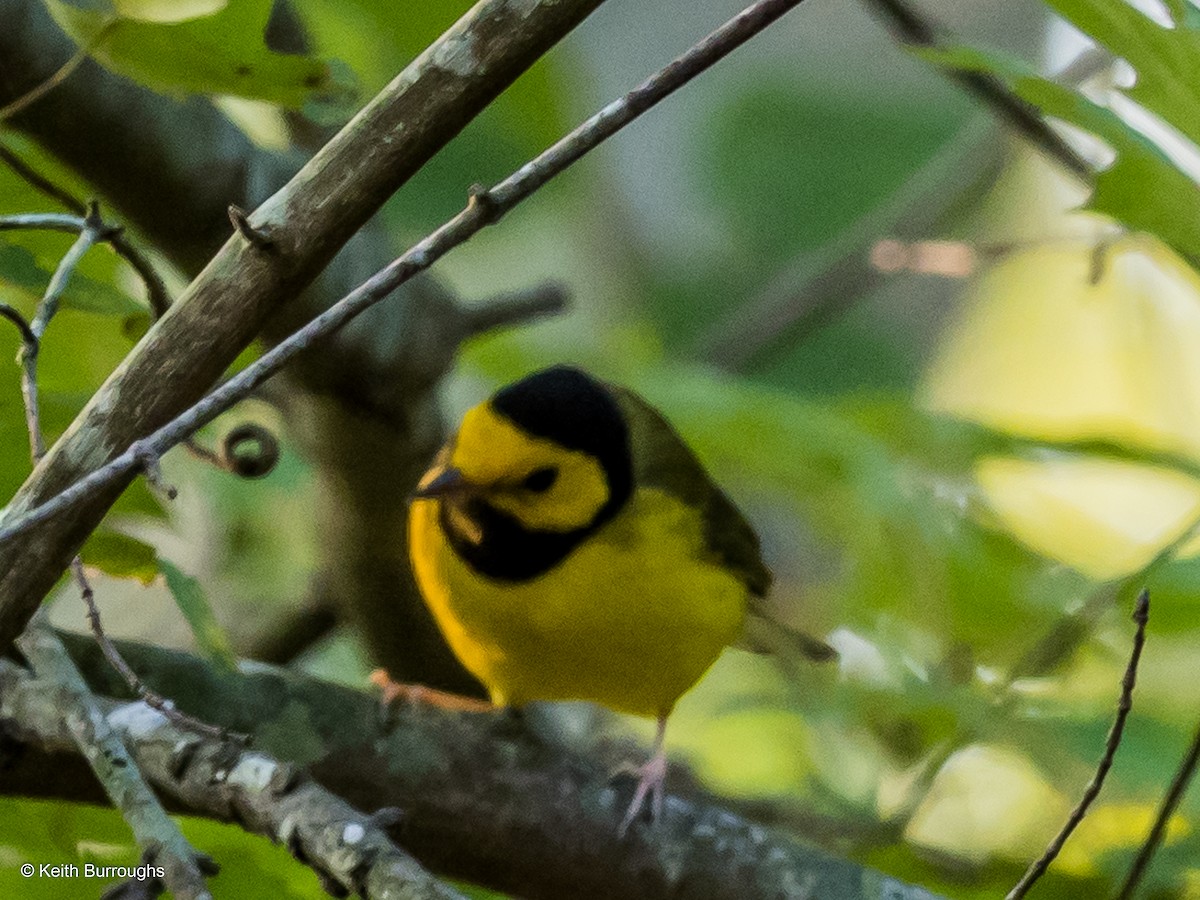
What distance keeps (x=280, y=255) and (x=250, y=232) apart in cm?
2

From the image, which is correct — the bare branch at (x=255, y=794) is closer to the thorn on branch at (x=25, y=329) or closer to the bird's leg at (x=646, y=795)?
the thorn on branch at (x=25, y=329)

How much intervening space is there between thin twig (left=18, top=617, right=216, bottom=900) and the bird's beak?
1.82 ft

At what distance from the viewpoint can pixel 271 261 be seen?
0.84 meters

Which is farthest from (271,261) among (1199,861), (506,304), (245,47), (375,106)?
(1199,861)

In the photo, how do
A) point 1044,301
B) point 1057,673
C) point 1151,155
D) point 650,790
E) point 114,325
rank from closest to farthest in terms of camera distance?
point 1151,155
point 114,325
point 650,790
point 1057,673
point 1044,301

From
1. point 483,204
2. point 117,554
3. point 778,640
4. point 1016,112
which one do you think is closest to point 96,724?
point 117,554

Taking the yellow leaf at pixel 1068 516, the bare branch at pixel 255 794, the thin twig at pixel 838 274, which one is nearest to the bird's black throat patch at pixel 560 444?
the yellow leaf at pixel 1068 516

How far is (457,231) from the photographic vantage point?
2.57 feet

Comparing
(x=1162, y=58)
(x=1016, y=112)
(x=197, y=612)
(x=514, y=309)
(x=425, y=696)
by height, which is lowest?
(x=425, y=696)

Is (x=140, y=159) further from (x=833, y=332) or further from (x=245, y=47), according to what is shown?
(x=833, y=332)

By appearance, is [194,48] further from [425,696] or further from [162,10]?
[425,696]

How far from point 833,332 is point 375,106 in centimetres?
297

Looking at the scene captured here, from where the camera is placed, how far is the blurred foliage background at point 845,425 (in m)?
1.14

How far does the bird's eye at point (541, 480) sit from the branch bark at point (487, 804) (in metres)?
0.36
